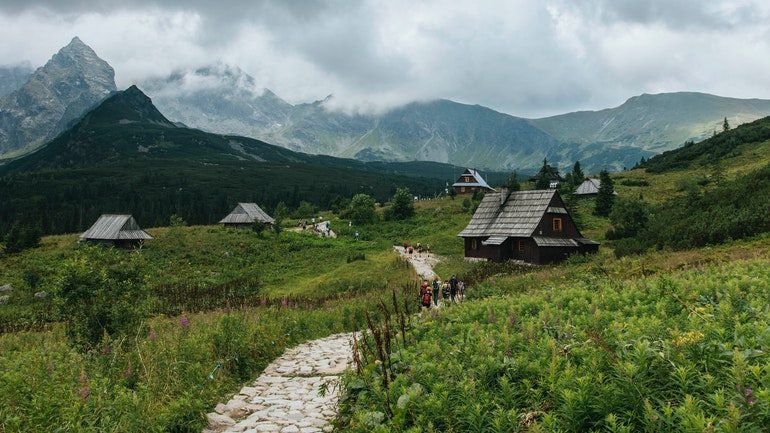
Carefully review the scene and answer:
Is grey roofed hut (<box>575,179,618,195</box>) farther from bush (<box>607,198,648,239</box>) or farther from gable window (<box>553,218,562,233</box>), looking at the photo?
gable window (<box>553,218,562,233</box>)

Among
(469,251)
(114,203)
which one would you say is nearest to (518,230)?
(469,251)

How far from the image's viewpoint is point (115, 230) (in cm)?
6209

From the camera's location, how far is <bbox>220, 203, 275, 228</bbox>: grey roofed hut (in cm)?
8075

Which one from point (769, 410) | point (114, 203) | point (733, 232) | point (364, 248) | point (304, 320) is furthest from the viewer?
point (114, 203)

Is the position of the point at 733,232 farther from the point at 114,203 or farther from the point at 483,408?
the point at 114,203

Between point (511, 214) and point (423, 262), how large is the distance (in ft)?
34.5

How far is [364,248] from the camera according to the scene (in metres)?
58.0

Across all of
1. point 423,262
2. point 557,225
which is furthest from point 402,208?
point 557,225

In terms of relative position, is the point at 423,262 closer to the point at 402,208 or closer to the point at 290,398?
the point at 402,208

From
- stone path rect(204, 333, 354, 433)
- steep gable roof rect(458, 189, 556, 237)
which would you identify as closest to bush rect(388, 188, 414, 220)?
steep gable roof rect(458, 189, 556, 237)

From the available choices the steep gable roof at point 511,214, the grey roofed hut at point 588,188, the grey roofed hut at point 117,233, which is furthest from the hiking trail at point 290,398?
the grey roofed hut at point 588,188

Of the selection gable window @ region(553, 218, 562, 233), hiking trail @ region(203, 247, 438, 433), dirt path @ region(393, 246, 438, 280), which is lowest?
dirt path @ region(393, 246, 438, 280)

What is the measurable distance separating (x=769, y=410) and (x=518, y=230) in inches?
1751

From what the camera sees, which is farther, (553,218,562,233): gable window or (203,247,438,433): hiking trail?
(553,218,562,233): gable window
